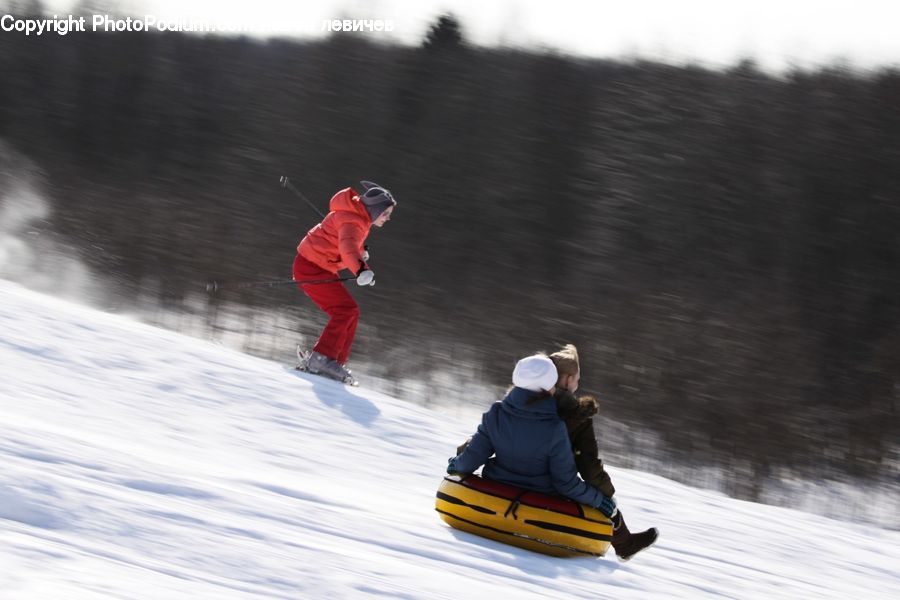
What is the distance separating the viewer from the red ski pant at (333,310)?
821cm

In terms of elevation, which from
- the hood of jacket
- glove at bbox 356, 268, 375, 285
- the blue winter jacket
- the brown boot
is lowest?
the brown boot

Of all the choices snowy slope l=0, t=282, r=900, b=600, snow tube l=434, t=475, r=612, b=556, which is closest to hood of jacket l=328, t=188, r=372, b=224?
snowy slope l=0, t=282, r=900, b=600

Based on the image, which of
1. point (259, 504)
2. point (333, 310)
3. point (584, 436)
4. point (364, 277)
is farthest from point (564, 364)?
point (333, 310)

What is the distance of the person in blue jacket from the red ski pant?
3180 mm

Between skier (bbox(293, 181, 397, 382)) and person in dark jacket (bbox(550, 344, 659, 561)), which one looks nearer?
person in dark jacket (bbox(550, 344, 659, 561))

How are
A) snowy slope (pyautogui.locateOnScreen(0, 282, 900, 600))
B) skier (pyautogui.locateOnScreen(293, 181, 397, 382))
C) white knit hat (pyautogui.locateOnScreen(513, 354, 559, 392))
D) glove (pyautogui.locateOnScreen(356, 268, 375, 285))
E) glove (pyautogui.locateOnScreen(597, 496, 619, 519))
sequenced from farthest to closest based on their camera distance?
1. skier (pyautogui.locateOnScreen(293, 181, 397, 382))
2. glove (pyautogui.locateOnScreen(356, 268, 375, 285))
3. glove (pyautogui.locateOnScreen(597, 496, 619, 519))
4. white knit hat (pyautogui.locateOnScreen(513, 354, 559, 392))
5. snowy slope (pyautogui.locateOnScreen(0, 282, 900, 600))

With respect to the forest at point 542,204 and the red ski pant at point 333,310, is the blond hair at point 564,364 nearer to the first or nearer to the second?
the red ski pant at point 333,310

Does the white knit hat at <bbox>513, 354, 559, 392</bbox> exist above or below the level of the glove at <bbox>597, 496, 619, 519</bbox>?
above

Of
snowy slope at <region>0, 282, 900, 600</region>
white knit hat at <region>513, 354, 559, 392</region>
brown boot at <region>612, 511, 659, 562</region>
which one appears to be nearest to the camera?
snowy slope at <region>0, 282, 900, 600</region>

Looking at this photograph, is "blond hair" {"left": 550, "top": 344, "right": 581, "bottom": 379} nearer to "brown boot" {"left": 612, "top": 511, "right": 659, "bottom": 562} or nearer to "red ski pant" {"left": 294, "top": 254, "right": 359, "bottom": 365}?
"brown boot" {"left": 612, "top": 511, "right": 659, "bottom": 562}

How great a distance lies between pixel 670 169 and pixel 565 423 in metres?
20.8

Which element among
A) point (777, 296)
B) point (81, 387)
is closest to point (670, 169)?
point (777, 296)

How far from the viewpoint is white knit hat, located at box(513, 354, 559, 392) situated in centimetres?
481

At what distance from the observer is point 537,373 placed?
4.81 meters
